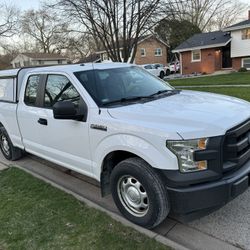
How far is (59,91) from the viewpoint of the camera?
14.3 ft

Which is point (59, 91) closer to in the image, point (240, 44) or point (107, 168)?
point (107, 168)

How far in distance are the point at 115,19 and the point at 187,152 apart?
46.1 ft

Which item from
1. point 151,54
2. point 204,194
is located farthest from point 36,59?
point 204,194

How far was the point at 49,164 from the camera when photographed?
590 cm

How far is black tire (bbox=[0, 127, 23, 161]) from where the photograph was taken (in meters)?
6.15

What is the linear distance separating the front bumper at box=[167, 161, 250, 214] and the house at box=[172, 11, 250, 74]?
29125 mm

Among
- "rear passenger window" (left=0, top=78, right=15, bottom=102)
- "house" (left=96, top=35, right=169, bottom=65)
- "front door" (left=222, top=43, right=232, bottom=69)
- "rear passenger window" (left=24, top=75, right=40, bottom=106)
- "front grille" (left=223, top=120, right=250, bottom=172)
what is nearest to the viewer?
"front grille" (left=223, top=120, right=250, bottom=172)

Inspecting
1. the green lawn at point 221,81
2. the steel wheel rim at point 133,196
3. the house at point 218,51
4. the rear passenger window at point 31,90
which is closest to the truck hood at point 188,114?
the steel wheel rim at point 133,196

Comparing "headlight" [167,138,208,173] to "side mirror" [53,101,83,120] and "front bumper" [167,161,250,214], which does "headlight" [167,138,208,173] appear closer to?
"front bumper" [167,161,250,214]

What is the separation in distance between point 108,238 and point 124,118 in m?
1.30

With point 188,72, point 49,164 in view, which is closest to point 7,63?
point 188,72

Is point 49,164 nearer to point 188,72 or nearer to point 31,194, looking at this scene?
point 31,194

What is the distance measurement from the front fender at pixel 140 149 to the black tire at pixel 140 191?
13 cm

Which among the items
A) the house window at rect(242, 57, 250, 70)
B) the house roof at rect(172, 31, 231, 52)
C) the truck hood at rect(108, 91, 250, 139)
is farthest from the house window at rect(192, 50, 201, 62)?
the truck hood at rect(108, 91, 250, 139)
